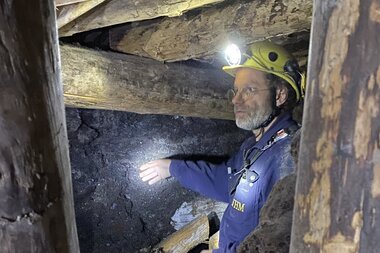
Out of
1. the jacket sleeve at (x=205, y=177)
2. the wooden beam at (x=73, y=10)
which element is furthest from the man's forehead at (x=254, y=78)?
the wooden beam at (x=73, y=10)

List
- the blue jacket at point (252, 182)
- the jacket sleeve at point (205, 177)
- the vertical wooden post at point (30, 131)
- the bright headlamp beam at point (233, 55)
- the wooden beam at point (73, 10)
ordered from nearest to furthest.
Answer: the vertical wooden post at point (30, 131) → the wooden beam at point (73, 10) → the blue jacket at point (252, 182) → the bright headlamp beam at point (233, 55) → the jacket sleeve at point (205, 177)

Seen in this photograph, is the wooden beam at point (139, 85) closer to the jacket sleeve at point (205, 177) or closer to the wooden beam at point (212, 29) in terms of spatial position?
the wooden beam at point (212, 29)

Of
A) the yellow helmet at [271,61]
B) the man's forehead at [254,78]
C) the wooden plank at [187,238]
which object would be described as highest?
the yellow helmet at [271,61]

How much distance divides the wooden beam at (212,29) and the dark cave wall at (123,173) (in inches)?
21.2

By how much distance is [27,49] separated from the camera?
0.62 meters

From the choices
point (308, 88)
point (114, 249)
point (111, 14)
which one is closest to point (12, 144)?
point (308, 88)

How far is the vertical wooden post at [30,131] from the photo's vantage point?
0.61m

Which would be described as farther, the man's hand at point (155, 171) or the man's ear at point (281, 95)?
the man's hand at point (155, 171)

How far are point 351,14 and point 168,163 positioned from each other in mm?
2243

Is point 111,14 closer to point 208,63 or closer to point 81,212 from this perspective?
point 208,63

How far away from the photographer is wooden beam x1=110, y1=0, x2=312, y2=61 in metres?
1.83

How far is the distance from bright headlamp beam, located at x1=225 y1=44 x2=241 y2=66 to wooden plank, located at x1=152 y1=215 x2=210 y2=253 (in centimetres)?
126

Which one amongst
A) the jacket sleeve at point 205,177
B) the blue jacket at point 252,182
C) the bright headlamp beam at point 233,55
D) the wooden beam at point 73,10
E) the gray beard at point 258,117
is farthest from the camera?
the jacket sleeve at point 205,177

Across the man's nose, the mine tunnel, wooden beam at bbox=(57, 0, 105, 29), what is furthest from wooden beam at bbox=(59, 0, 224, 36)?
the man's nose
